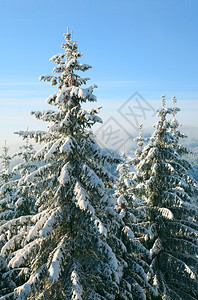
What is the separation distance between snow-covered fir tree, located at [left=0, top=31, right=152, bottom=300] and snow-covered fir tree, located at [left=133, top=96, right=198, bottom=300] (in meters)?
4.71

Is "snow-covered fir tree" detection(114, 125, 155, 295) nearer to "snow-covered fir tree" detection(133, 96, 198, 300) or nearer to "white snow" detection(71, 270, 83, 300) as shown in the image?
"snow-covered fir tree" detection(133, 96, 198, 300)

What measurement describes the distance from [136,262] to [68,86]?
9.49 metres

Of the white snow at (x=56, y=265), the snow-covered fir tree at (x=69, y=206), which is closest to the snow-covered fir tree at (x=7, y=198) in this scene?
the snow-covered fir tree at (x=69, y=206)

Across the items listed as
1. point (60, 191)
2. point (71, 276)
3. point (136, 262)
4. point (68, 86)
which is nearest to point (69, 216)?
point (60, 191)

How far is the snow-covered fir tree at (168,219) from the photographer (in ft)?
41.5

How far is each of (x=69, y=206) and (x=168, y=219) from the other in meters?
7.24

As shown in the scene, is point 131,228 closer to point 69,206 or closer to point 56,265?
point 69,206

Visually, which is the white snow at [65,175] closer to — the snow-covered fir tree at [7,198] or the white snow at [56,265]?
the white snow at [56,265]

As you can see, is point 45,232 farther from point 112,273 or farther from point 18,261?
point 112,273

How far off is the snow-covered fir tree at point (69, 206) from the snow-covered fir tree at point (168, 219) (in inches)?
185

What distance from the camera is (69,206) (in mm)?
8828

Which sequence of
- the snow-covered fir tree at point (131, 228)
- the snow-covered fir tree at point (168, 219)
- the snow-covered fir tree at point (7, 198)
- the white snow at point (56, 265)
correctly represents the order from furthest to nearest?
the snow-covered fir tree at point (7, 198) → the snow-covered fir tree at point (168, 219) → the snow-covered fir tree at point (131, 228) → the white snow at point (56, 265)

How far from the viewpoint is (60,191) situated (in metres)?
8.56

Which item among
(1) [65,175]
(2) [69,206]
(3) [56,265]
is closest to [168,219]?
(2) [69,206]
